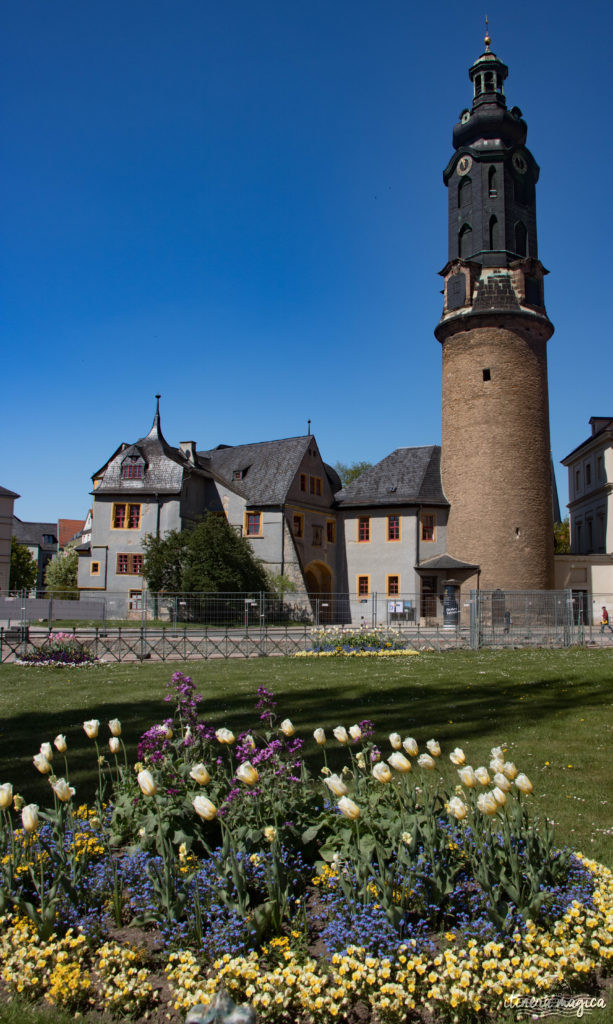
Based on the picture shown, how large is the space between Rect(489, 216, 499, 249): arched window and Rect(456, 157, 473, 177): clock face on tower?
141 inches

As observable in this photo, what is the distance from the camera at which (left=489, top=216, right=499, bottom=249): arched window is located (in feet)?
140

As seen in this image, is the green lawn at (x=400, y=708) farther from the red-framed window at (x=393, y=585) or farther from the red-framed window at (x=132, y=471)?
the red-framed window at (x=132, y=471)

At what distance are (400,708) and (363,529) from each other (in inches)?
1399

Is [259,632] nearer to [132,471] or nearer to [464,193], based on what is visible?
[132,471]

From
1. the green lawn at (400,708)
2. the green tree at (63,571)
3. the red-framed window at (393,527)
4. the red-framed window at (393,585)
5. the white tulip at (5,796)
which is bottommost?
the green lawn at (400,708)

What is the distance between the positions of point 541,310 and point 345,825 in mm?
42025

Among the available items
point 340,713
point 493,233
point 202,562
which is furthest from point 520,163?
point 340,713

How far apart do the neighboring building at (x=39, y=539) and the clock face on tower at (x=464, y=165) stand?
72922 mm

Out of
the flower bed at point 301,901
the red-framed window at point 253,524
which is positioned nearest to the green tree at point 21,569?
the red-framed window at point 253,524

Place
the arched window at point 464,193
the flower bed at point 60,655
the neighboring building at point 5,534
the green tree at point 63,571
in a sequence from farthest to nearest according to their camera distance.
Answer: the green tree at point 63,571, the neighboring building at point 5,534, the arched window at point 464,193, the flower bed at point 60,655

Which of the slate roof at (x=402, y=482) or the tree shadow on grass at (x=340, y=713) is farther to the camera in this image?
the slate roof at (x=402, y=482)

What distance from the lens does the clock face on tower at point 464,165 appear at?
4350cm

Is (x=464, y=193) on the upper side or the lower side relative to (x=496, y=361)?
upper

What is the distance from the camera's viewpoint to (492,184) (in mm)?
42875
